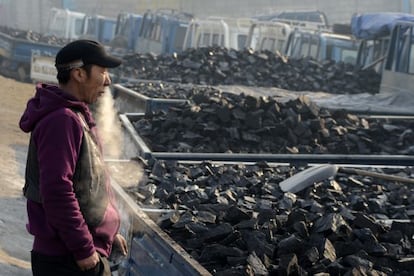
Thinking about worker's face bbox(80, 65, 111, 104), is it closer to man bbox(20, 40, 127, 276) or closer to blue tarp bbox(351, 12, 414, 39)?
man bbox(20, 40, 127, 276)

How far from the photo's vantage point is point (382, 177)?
685 cm

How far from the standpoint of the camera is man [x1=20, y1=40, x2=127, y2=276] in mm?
3279

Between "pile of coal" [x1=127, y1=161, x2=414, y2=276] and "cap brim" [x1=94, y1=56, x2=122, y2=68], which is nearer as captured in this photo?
"cap brim" [x1=94, y1=56, x2=122, y2=68]

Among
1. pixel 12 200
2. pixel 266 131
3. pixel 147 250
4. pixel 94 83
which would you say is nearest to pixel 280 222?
pixel 147 250

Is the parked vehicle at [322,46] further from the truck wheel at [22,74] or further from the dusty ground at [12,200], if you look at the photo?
the truck wheel at [22,74]

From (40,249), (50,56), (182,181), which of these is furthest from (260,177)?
(50,56)

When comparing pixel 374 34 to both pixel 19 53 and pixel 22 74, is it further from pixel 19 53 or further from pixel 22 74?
pixel 22 74

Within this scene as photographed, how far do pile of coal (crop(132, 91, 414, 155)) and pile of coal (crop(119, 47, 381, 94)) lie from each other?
5.44 meters

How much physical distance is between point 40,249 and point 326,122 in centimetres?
602

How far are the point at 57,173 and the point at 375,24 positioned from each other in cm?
1307

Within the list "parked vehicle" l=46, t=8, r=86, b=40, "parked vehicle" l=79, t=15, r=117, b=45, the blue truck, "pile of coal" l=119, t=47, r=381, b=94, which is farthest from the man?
"parked vehicle" l=46, t=8, r=86, b=40

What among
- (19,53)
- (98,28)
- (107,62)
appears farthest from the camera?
(98,28)

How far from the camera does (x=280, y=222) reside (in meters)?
4.86

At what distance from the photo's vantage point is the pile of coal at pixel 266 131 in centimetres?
834
